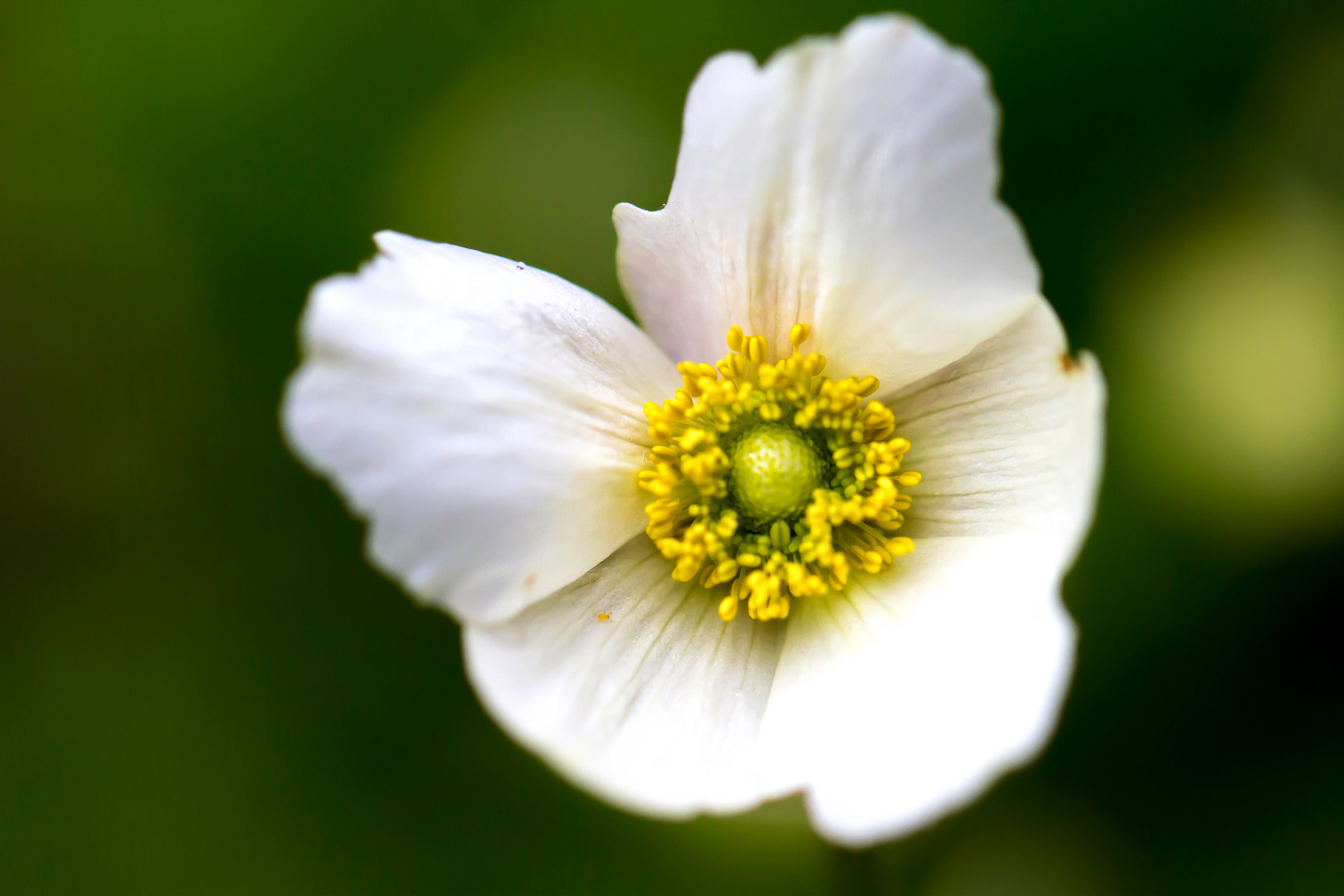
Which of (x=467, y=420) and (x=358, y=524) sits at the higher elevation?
(x=467, y=420)

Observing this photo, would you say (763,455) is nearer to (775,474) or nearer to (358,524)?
(775,474)

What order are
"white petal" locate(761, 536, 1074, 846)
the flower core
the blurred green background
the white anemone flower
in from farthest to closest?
the blurred green background < the flower core < the white anemone flower < "white petal" locate(761, 536, 1074, 846)

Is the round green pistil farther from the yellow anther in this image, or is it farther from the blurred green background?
the blurred green background

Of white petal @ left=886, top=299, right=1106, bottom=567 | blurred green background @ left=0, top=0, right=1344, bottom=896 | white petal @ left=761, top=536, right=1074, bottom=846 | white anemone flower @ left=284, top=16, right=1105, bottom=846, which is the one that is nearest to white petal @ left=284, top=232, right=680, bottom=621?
white anemone flower @ left=284, top=16, right=1105, bottom=846

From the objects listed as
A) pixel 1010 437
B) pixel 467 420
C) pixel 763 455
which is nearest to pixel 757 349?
pixel 763 455

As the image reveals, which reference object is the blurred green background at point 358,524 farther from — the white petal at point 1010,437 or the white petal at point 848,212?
the white petal at point 848,212

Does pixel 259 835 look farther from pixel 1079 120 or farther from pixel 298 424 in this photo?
pixel 1079 120

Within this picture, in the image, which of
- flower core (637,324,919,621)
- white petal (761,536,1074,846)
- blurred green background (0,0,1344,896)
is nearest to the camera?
white petal (761,536,1074,846)

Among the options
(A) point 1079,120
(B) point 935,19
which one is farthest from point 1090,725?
(B) point 935,19
